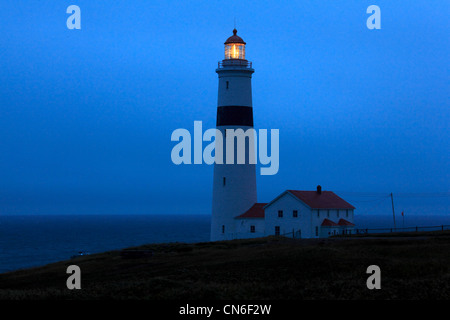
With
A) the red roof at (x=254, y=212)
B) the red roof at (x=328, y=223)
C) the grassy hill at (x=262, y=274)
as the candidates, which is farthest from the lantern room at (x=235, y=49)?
the grassy hill at (x=262, y=274)

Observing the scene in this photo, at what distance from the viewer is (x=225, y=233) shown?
5562 cm

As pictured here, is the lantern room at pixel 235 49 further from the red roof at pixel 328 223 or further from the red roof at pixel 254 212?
the red roof at pixel 328 223

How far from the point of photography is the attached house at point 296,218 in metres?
53.6

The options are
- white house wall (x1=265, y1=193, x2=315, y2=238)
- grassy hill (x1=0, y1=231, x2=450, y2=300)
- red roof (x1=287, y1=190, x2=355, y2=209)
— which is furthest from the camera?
red roof (x1=287, y1=190, x2=355, y2=209)

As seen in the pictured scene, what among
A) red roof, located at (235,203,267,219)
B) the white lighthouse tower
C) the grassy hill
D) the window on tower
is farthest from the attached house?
the window on tower

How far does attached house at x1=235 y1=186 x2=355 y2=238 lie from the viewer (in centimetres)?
5359

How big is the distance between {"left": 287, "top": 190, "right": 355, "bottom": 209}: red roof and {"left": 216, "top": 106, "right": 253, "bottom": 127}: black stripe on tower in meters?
7.27

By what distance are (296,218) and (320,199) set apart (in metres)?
3.42

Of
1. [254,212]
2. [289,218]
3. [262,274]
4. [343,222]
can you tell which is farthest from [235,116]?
[262,274]

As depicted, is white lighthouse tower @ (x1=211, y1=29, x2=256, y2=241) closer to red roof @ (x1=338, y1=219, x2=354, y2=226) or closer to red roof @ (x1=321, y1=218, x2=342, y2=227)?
red roof @ (x1=321, y1=218, x2=342, y2=227)

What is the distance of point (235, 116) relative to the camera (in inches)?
2106

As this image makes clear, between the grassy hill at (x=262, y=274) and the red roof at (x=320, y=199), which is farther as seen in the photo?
the red roof at (x=320, y=199)
